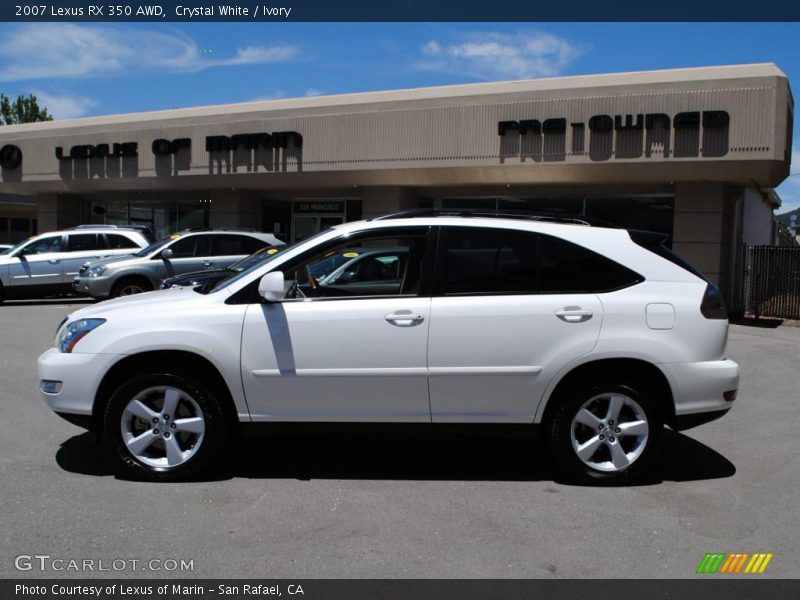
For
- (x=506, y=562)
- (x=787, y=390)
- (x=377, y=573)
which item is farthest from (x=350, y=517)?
(x=787, y=390)

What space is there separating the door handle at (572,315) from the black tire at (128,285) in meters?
11.8

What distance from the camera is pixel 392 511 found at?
14.8 feet

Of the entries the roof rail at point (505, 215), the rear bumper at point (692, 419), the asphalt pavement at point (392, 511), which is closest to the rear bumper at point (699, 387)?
the rear bumper at point (692, 419)

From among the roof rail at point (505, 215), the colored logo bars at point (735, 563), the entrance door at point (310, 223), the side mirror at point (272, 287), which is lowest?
the colored logo bars at point (735, 563)

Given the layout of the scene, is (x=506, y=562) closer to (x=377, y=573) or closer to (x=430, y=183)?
(x=377, y=573)

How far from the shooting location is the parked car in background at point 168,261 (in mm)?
14969

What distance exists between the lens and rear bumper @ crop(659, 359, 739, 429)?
193 inches

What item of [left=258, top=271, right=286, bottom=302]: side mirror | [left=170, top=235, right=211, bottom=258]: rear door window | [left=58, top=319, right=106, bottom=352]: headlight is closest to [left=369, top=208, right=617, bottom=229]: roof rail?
[left=258, top=271, right=286, bottom=302]: side mirror

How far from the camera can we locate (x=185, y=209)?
24.3 m

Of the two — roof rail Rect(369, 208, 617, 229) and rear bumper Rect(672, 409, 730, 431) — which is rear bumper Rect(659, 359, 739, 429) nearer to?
rear bumper Rect(672, 409, 730, 431)

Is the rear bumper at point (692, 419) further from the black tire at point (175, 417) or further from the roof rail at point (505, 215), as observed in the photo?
the black tire at point (175, 417)

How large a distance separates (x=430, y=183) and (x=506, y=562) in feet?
52.7

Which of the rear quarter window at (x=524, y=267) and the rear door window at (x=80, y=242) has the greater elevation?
the rear door window at (x=80, y=242)

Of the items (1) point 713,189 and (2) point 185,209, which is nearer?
(1) point 713,189
